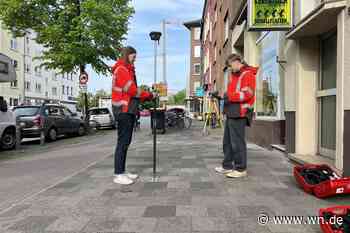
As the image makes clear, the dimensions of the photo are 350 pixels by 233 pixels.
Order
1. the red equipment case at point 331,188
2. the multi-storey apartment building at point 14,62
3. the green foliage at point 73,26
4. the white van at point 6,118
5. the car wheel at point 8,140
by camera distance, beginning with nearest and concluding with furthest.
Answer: the red equipment case at point 331,188 < the white van at point 6,118 < the car wheel at point 8,140 < the green foliage at point 73,26 < the multi-storey apartment building at point 14,62

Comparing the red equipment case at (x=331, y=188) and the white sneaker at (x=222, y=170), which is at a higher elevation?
the red equipment case at (x=331, y=188)

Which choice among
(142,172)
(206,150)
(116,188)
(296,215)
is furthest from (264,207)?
(206,150)

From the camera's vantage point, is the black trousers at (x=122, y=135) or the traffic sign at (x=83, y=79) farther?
the traffic sign at (x=83, y=79)

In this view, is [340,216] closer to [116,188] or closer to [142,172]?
[116,188]

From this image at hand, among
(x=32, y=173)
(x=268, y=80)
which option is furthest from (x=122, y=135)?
(x=268, y=80)

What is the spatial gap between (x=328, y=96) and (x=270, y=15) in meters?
2.20

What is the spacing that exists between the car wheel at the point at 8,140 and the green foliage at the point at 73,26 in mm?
7470

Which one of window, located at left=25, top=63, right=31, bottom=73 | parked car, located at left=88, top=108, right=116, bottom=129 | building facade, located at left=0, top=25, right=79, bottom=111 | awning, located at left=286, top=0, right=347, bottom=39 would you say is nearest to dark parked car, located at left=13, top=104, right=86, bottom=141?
parked car, located at left=88, top=108, right=116, bottom=129

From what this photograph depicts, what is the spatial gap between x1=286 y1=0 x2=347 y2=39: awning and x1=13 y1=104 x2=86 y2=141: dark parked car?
10952 mm

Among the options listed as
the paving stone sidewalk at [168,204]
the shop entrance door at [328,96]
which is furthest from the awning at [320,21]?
the paving stone sidewalk at [168,204]

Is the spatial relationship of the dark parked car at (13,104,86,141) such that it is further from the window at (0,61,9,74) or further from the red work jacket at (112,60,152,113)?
the red work jacket at (112,60,152,113)

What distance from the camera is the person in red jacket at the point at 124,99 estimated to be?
587 centimetres

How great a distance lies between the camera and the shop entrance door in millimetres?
7188

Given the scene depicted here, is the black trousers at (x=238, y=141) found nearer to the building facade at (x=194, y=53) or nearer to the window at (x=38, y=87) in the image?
the window at (x=38, y=87)
